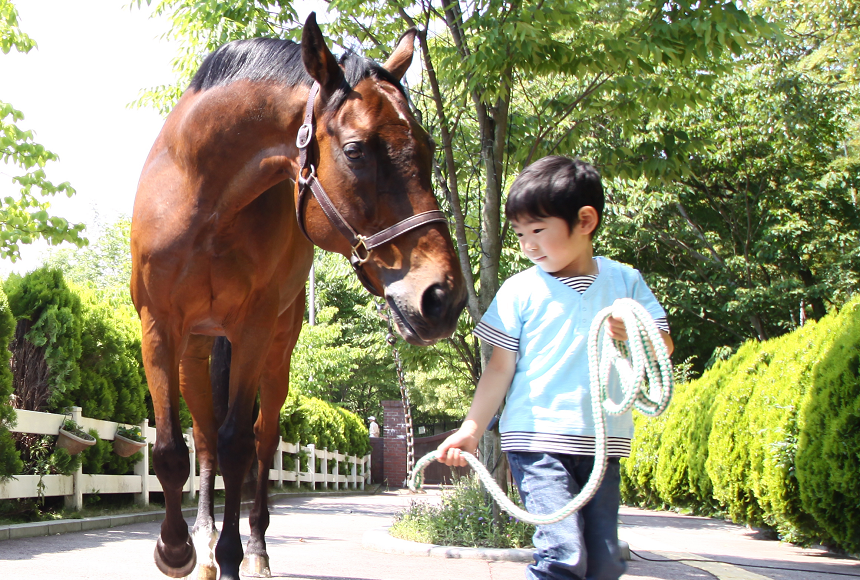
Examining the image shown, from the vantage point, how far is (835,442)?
18.1 feet

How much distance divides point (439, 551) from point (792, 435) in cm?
298

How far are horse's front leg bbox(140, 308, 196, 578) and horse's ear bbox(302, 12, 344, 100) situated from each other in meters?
1.36

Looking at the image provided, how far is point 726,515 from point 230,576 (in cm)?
883

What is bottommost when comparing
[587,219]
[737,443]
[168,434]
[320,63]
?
[737,443]

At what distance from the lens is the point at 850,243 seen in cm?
1966

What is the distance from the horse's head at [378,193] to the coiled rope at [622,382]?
20.0 inches

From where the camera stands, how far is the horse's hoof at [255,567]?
4.21 meters

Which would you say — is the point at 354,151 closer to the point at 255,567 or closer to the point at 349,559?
the point at 255,567

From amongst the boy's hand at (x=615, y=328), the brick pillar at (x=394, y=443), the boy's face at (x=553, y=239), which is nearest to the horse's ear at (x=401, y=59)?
the boy's face at (x=553, y=239)

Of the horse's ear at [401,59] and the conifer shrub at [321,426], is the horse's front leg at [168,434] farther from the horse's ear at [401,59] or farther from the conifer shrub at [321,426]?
the conifer shrub at [321,426]

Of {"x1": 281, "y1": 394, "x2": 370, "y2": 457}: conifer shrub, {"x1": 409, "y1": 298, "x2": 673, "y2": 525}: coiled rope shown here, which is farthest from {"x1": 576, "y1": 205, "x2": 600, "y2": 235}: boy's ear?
{"x1": 281, "y1": 394, "x2": 370, "y2": 457}: conifer shrub

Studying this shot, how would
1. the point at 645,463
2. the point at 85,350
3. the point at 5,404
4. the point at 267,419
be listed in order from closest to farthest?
the point at 267,419 < the point at 5,404 < the point at 85,350 < the point at 645,463

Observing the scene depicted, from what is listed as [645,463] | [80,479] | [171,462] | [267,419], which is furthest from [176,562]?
[645,463]

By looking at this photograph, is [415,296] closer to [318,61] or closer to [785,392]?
[318,61]
